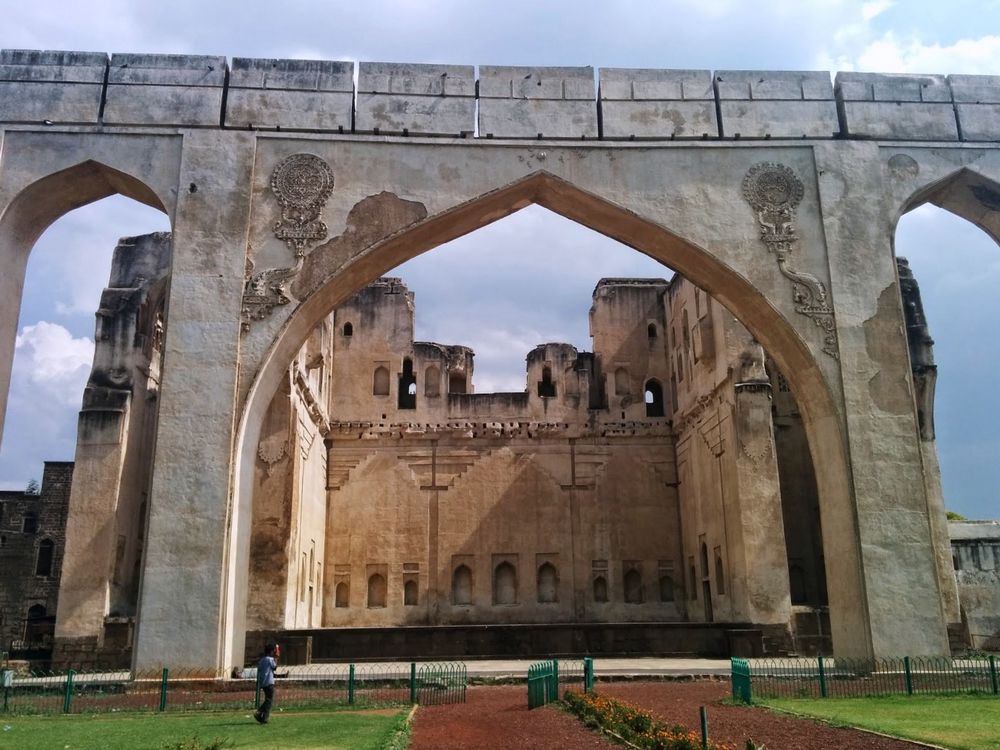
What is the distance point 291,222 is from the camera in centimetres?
1201

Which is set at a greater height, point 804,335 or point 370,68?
point 370,68

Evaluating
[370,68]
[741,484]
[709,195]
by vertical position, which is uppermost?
[370,68]

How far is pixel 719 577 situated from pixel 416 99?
11.6m

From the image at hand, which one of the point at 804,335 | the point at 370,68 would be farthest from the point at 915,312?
the point at 370,68

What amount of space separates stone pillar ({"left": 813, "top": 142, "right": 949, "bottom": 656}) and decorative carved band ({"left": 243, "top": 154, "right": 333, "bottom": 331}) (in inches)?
267

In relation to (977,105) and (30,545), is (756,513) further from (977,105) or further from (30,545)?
(30,545)

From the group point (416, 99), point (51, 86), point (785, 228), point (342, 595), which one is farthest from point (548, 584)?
point (51, 86)

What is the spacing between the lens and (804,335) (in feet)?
39.4

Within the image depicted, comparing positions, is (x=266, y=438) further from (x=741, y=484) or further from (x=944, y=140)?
(x=944, y=140)

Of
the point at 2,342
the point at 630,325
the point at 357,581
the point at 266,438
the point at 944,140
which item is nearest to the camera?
the point at 2,342

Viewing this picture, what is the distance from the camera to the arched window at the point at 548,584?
22016 mm

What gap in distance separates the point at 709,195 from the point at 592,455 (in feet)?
36.8

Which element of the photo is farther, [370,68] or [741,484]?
[741,484]

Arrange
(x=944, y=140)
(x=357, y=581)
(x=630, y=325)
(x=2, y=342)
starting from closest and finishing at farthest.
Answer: (x=2, y=342) < (x=944, y=140) < (x=357, y=581) < (x=630, y=325)
